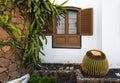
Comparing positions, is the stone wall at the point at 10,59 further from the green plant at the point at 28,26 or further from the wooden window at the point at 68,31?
the wooden window at the point at 68,31

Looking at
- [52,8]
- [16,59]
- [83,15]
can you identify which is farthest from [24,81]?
[83,15]

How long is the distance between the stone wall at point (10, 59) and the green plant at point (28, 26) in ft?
0.33

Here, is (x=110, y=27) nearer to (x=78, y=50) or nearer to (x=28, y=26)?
(x=78, y=50)

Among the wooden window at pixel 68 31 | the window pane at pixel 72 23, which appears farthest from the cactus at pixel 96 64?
the window pane at pixel 72 23

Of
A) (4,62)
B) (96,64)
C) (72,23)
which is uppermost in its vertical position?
(72,23)

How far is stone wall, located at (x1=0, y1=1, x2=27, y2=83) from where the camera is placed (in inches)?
340

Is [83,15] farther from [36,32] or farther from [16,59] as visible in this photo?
[16,59]

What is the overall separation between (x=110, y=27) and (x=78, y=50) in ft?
4.76

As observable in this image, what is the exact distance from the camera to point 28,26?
9.33 metres

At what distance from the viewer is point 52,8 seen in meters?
9.66

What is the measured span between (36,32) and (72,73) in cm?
167

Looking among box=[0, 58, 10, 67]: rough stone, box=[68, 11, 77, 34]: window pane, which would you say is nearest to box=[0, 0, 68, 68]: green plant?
box=[0, 58, 10, 67]: rough stone

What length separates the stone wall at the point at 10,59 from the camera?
28.3 feet

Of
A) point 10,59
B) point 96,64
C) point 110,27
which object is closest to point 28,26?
point 10,59
